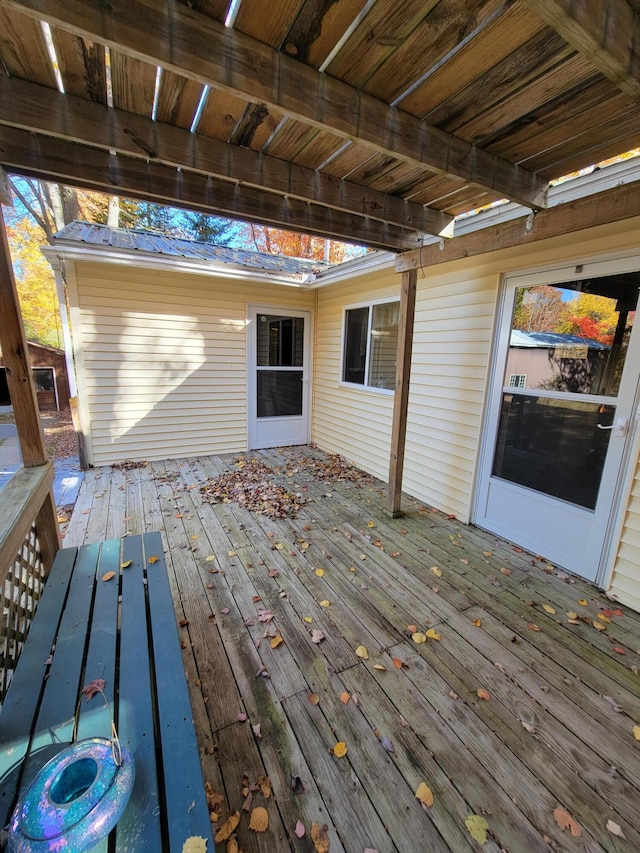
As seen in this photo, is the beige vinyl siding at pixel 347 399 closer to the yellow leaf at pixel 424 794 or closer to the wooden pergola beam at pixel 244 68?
the wooden pergola beam at pixel 244 68

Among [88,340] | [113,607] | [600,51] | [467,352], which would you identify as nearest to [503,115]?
[600,51]

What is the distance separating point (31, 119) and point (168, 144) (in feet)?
1.75

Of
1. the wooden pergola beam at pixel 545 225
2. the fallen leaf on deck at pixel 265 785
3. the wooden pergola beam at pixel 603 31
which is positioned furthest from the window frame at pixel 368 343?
the fallen leaf on deck at pixel 265 785

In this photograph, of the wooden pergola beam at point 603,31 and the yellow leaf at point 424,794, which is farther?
the yellow leaf at point 424,794

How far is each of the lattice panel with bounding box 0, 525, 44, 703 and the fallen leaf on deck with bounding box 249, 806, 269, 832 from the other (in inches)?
47.5

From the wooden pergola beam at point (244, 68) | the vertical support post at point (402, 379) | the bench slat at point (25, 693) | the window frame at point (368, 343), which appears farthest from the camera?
the window frame at point (368, 343)

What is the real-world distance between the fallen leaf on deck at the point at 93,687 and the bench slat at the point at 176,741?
0.56 ft

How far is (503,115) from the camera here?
5.12 feet

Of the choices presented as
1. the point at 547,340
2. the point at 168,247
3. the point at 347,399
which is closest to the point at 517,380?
the point at 547,340

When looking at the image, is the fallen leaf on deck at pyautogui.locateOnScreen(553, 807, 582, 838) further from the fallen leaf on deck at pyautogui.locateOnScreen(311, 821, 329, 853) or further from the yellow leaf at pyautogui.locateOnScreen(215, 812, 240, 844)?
the yellow leaf at pyautogui.locateOnScreen(215, 812, 240, 844)

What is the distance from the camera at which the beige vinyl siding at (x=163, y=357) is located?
14.4 feet

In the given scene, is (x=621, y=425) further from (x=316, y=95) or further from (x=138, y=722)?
(x=138, y=722)

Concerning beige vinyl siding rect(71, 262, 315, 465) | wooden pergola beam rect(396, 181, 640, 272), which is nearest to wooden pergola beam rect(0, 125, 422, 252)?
wooden pergola beam rect(396, 181, 640, 272)

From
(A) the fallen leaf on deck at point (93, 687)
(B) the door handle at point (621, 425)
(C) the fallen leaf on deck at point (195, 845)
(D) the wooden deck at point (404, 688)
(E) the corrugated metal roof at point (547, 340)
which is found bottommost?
(D) the wooden deck at point (404, 688)
